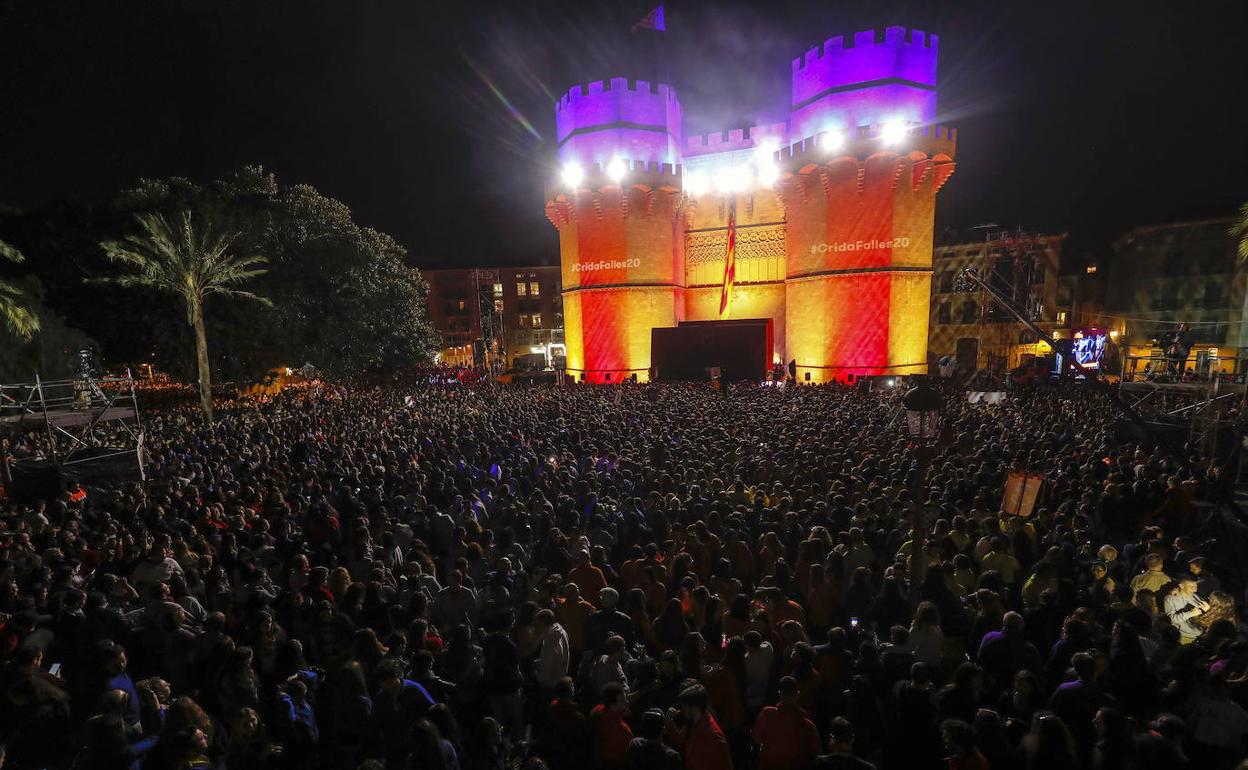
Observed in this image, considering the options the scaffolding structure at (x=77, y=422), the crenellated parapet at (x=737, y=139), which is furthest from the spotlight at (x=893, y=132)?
the scaffolding structure at (x=77, y=422)

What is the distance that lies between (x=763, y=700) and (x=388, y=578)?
4.09m

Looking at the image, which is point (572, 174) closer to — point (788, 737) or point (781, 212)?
point (781, 212)

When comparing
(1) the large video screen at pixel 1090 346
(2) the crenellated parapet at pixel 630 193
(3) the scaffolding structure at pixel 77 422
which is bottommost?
(3) the scaffolding structure at pixel 77 422

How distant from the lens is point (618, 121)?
29.0 metres

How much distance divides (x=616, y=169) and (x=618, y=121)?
2512 mm

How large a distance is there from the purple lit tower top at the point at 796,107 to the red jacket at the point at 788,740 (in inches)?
1071

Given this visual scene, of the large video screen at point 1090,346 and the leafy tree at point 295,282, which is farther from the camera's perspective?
the large video screen at point 1090,346

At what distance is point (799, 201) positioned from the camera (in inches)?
1104

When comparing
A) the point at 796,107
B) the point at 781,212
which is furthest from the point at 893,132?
the point at 781,212

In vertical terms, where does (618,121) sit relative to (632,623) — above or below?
above

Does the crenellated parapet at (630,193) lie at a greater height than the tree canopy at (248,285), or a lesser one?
greater

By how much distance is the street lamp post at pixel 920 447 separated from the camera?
543cm

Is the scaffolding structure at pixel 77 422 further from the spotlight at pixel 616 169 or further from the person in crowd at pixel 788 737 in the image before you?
the spotlight at pixel 616 169

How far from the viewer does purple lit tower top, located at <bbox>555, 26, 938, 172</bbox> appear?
24.7 m
